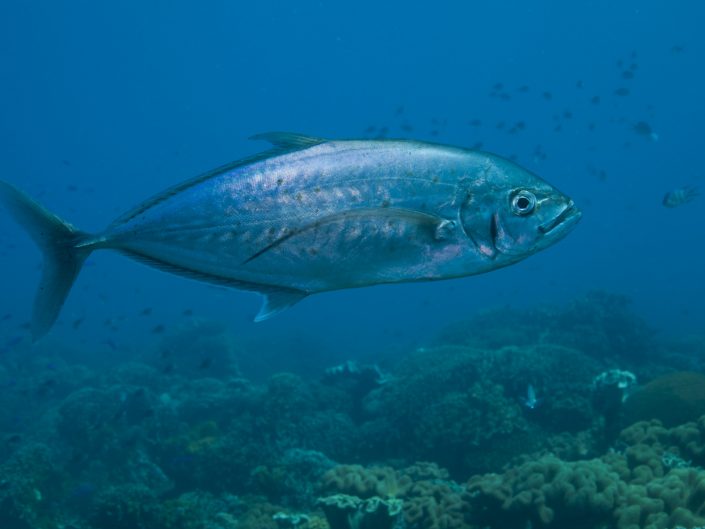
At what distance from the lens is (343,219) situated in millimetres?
1658

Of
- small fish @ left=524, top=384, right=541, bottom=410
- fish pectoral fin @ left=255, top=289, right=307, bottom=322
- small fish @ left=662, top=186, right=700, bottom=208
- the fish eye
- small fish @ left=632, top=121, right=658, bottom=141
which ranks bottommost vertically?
small fish @ left=524, top=384, right=541, bottom=410

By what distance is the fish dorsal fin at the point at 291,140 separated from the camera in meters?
1.84

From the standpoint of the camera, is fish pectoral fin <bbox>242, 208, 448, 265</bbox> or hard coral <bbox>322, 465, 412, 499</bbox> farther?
hard coral <bbox>322, 465, 412, 499</bbox>

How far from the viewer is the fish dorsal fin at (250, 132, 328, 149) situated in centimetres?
184

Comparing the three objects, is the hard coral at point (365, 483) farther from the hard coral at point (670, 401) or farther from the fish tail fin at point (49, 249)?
the fish tail fin at point (49, 249)

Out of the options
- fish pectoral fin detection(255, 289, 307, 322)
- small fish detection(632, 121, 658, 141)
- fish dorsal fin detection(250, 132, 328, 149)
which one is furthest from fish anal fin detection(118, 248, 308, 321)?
small fish detection(632, 121, 658, 141)

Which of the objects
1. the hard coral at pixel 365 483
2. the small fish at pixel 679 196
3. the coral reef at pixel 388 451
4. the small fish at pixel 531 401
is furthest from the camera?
the small fish at pixel 679 196

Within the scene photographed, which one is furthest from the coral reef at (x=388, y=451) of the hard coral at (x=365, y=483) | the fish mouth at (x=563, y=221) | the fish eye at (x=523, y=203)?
the fish eye at (x=523, y=203)

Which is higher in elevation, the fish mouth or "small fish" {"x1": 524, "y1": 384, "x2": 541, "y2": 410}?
the fish mouth

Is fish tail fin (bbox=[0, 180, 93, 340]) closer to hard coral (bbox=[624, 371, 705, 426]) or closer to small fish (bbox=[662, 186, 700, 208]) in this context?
hard coral (bbox=[624, 371, 705, 426])

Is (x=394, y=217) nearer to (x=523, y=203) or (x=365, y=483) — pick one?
(x=523, y=203)

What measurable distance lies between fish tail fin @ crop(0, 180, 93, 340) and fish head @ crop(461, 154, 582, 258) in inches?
57.3

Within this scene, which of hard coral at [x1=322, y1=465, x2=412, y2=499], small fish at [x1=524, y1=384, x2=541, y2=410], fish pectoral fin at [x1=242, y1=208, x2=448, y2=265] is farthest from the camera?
small fish at [x1=524, y1=384, x2=541, y2=410]

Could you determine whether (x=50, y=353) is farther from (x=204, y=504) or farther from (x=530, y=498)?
(x=530, y=498)
